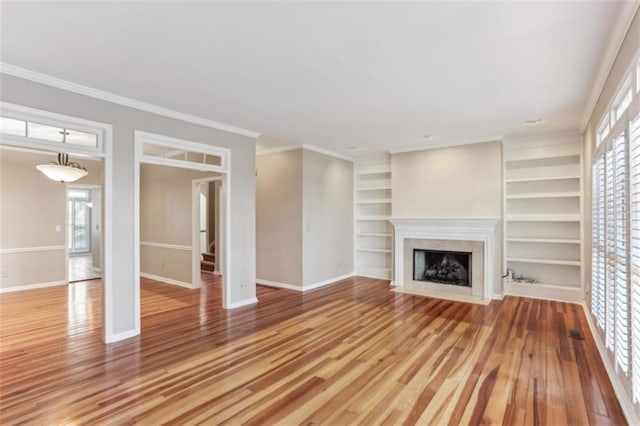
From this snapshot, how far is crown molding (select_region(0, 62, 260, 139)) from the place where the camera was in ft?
9.54

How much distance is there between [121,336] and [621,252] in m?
4.79

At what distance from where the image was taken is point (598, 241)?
3.45 meters

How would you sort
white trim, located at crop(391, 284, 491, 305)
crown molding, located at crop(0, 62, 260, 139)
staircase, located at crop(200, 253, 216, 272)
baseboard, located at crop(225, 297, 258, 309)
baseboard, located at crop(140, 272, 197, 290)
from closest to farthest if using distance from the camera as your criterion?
crown molding, located at crop(0, 62, 260, 139) < baseboard, located at crop(225, 297, 258, 309) < white trim, located at crop(391, 284, 491, 305) < baseboard, located at crop(140, 272, 197, 290) < staircase, located at crop(200, 253, 216, 272)

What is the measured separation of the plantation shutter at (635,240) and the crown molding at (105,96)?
434 centimetres

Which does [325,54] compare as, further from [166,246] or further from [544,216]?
[166,246]

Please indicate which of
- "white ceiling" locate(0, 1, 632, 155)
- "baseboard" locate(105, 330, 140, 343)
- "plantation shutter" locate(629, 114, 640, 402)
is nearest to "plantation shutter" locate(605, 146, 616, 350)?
"plantation shutter" locate(629, 114, 640, 402)

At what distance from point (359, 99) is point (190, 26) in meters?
1.99

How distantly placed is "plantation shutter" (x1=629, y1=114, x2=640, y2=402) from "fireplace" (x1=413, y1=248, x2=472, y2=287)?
144 inches

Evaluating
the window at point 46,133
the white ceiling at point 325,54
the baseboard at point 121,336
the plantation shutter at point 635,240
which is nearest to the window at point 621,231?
the plantation shutter at point 635,240

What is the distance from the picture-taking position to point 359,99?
3.73 m

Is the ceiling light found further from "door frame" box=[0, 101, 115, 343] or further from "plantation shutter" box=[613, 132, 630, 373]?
"door frame" box=[0, 101, 115, 343]

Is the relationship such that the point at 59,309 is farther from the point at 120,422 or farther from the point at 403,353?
the point at 403,353

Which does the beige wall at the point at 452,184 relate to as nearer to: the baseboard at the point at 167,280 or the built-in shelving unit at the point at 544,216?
the built-in shelving unit at the point at 544,216

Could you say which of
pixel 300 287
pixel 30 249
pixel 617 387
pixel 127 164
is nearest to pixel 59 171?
pixel 30 249
